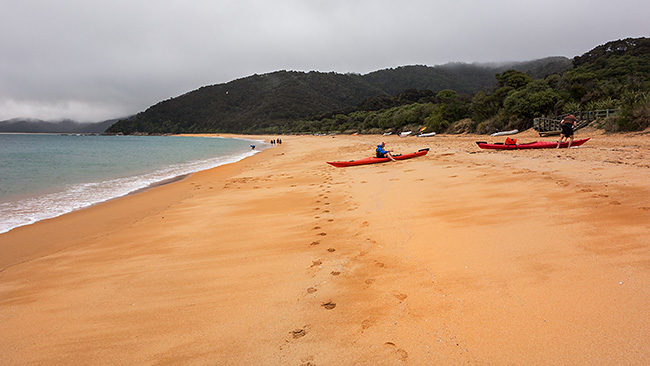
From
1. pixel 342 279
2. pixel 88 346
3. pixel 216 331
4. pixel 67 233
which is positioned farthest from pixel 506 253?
pixel 67 233

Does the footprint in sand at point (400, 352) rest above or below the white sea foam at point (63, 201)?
above

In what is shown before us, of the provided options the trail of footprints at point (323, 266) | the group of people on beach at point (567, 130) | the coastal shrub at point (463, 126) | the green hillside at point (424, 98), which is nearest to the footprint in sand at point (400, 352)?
the trail of footprints at point (323, 266)

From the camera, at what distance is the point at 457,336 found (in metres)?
1.78

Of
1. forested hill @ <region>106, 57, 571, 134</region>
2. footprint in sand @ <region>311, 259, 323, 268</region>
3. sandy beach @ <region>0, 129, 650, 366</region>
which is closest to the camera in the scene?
sandy beach @ <region>0, 129, 650, 366</region>

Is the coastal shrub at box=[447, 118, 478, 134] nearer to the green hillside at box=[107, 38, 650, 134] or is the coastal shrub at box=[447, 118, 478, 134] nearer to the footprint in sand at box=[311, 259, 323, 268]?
the green hillside at box=[107, 38, 650, 134]

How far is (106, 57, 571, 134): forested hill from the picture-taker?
112 meters

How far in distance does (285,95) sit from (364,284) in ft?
400

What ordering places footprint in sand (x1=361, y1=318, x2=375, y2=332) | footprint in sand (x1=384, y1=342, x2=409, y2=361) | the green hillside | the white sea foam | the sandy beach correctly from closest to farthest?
footprint in sand (x1=384, y1=342, x2=409, y2=361)
the sandy beach
footprint in sand (x1=361, y1=318, x2=375, y2=332)
the white sea foam
the green hillside

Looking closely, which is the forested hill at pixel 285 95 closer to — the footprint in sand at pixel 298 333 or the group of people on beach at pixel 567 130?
the group of people on beach at pixel 567 130

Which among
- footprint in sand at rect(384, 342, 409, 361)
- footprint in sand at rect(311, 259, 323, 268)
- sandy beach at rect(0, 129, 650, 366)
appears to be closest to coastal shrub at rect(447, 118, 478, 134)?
sandy beach at rect(0, 129, 650, 366)

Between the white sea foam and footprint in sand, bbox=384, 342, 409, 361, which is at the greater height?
footprint in sand, bbox=384, 342, 409, 361

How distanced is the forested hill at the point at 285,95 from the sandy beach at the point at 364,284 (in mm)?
99541

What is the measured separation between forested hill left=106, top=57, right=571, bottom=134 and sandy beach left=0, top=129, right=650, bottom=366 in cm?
9954

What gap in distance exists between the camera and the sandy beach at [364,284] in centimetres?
179
